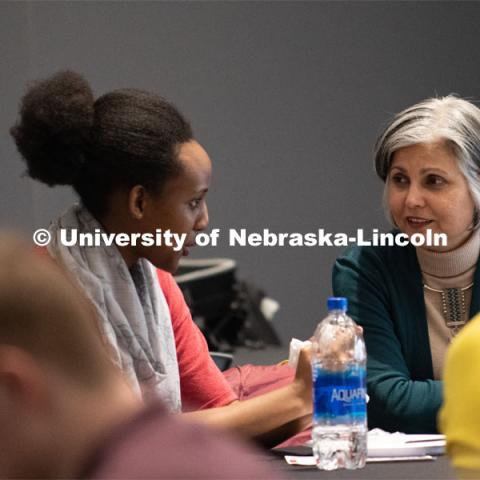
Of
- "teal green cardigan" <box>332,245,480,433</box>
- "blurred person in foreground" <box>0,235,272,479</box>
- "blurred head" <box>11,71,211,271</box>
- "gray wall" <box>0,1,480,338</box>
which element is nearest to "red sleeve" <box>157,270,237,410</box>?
"blurred head" <box>11,71,211,271</box>

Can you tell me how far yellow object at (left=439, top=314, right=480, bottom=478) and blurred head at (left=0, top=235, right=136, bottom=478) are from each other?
13.4 inches

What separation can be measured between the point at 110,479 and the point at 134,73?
202 inches

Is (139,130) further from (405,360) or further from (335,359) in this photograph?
(405,360)

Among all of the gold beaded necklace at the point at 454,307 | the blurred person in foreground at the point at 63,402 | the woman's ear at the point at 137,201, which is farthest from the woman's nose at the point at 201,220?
the blurred person in foreground at the point at 63,402

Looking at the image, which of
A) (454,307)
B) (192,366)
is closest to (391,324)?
(454,307)

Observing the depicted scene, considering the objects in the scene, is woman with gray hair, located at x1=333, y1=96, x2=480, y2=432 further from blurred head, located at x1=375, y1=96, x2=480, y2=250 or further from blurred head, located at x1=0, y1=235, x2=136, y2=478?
blurred head, located at x1=0, y1=235, x2=136, y2=478

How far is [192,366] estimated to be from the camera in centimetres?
265

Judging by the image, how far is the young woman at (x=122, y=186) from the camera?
95.9 inches

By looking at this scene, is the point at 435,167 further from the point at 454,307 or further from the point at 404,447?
the point at 404,447

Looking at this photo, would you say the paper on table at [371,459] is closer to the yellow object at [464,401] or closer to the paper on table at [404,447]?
the paper on table at [404,447]

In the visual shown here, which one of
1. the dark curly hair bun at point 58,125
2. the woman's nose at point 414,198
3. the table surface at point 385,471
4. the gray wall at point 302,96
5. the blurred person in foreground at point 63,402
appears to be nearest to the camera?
the blurred person in foreground at point 63,402

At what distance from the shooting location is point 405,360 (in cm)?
281

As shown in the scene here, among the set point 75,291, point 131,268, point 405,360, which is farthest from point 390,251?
point 75,291

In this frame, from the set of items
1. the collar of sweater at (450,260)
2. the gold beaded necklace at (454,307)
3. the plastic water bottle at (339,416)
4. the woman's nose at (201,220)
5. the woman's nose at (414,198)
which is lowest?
the plastic water bottle at (339,416)
